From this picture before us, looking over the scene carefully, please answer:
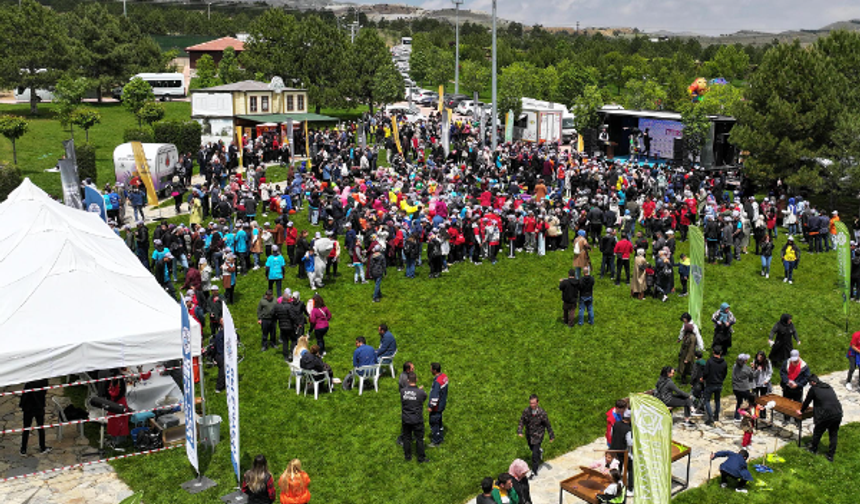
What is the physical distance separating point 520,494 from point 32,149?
42.0m

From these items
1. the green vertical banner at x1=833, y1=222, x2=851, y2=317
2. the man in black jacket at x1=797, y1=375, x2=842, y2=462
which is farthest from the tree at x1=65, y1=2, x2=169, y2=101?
the man in black jacket at x1=797, y1=375, x2=842, y2=462

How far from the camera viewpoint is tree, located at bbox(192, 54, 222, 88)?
224ft

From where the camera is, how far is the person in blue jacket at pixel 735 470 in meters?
12.2

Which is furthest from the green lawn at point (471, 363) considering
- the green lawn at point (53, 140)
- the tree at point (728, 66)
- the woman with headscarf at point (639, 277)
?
the tree at point (728, 66)

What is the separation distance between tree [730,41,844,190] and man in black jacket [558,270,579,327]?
18.1 meters

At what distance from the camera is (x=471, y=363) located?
1697 centimetres

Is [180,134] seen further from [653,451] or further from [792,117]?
[653,451]

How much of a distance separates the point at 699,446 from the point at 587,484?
3374 mm

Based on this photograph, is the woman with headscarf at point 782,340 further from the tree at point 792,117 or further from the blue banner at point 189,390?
the tree at point 792,117

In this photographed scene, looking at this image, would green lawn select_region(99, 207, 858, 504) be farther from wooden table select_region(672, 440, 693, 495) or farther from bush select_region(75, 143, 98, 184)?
bush select_region(75, 143, 98, 184)

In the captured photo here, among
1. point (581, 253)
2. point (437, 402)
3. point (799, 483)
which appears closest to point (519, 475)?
point (437, 402)

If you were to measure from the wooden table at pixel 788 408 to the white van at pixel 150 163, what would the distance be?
967 inches

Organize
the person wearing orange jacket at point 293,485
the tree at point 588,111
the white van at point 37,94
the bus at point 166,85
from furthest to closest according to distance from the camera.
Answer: the bus at point 166,85, the white van at point 37,94, the tree at point 588,111, the person wearing orange jacket at point 293,485

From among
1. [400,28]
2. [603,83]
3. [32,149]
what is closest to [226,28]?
[400,28]
